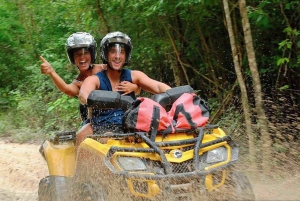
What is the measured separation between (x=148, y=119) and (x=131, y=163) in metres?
0.37

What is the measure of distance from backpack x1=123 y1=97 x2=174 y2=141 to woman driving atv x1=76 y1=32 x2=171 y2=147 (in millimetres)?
698

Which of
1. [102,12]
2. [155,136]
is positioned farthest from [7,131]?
[155,136]

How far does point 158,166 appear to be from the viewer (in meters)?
3.24

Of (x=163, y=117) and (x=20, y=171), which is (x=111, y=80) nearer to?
(x=163, y=117)

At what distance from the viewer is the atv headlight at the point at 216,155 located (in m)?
3.39

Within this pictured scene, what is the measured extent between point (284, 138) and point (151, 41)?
3482mm

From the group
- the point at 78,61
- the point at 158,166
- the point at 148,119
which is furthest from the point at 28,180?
the point at 158,166

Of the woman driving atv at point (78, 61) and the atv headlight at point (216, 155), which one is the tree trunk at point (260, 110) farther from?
the atv headlight at point (216, 155)

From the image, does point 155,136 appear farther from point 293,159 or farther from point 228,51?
point 228,51

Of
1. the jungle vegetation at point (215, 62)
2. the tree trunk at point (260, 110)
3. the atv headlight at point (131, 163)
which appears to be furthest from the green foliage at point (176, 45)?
the atv headlight at point (131, 163)

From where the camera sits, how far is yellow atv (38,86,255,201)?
3.14 metres

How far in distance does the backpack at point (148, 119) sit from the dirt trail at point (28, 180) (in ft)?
4.07

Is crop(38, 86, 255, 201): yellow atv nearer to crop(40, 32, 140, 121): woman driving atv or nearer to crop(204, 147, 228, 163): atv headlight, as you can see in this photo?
crop(204, 147, 228, 163): atv headlight

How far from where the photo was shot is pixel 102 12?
8.92m
